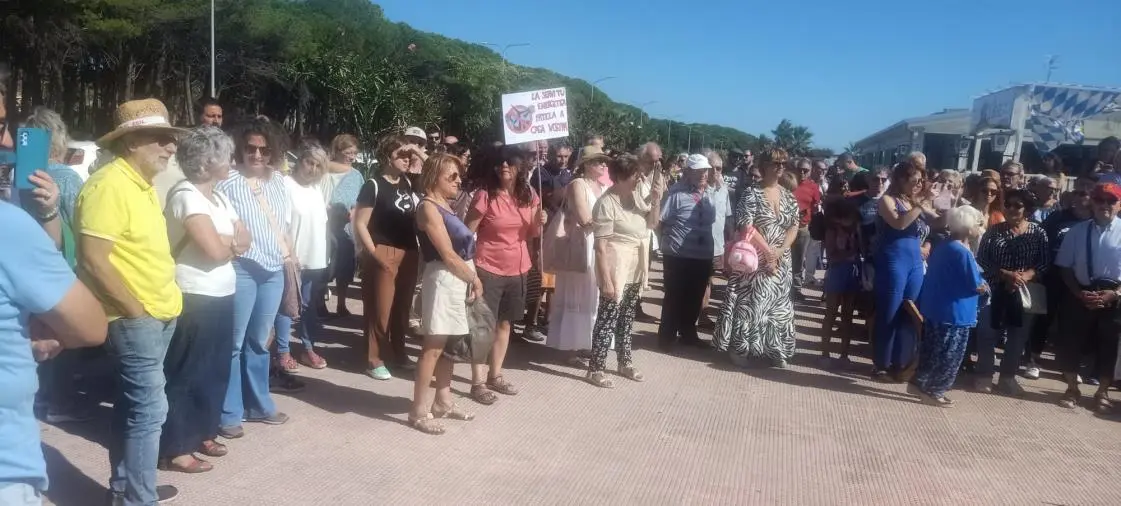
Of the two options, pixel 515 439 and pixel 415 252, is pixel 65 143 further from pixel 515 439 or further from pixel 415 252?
pixel 515 439

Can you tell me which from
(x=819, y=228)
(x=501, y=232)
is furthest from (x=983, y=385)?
(x=501, y=232)

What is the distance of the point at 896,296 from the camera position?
676 centimetres

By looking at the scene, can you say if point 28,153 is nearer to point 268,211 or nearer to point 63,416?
point 268,211

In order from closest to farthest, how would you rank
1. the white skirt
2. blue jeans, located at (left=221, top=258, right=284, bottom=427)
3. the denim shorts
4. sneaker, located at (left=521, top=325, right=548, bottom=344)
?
blue jeans, located at (left=221, top=258, right=284, bottom=427)
the white skirt
the denim shorts
sneaker, located at (left=521, top=325, right=548, bottom=344)

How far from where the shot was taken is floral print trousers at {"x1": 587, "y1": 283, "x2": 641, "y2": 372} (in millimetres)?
6414

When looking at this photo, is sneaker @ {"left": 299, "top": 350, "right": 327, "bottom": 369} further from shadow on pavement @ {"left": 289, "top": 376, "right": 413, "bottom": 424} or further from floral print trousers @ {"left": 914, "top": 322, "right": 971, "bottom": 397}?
floral print trousers @ {"left": 914, "top": 322, "right": 971, "bottom": 397}

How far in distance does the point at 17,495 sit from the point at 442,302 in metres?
2.99

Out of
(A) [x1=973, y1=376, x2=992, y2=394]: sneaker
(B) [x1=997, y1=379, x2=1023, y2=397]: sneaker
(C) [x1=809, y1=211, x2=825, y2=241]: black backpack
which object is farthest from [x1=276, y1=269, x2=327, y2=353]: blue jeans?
(B) [x1=997, y1=379, x2=1023, y2=397]: sneaker

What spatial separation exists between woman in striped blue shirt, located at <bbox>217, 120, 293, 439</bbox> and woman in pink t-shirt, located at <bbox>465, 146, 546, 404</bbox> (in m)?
1.28

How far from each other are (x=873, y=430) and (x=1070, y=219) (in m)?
3.30

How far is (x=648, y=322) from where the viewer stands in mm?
9141

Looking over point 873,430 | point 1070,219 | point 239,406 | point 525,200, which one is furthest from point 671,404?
point 1070,219

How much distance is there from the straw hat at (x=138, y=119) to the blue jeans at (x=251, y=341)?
1057 millimetres

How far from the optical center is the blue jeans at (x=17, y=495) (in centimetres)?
203
